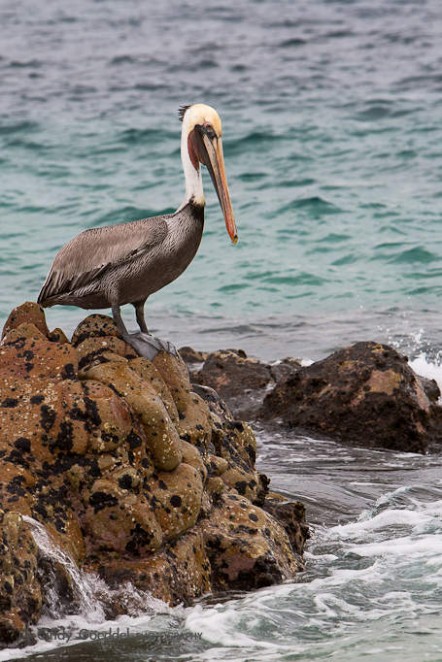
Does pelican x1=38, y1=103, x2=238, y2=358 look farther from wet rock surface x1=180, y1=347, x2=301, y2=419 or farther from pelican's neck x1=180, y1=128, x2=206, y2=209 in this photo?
wet rock surface x1=180, y1=347, x2=301, y2=419

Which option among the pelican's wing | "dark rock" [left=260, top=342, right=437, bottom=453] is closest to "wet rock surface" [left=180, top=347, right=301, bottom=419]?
"dark rock" [left=260, top=342, right=437, bottom=453]

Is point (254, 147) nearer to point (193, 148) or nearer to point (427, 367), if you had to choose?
point (427, 367)

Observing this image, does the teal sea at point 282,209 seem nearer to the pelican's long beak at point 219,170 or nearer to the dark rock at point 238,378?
the dark rock at point 238,378

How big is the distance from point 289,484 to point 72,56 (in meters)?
22.8

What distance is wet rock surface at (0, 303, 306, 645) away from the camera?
245 inches

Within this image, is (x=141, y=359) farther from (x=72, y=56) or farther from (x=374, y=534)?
(x=72, y=56)

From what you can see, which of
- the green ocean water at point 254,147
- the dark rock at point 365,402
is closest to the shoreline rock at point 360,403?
the dark rock at point 365,402

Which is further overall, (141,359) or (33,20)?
(33,20)

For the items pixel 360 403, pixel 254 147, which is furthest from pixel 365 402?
pixel 254 147

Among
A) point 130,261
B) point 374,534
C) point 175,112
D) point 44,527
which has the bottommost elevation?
point 374,534

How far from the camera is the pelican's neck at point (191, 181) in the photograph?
7.46 m

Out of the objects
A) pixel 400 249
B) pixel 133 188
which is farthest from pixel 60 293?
pixel 133 188

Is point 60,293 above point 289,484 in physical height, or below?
above

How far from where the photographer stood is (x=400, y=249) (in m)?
18.5
